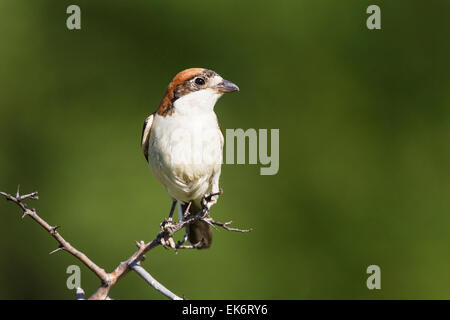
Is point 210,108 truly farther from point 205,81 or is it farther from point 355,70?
point 355,70

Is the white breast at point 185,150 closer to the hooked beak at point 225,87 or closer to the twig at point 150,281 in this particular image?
the hooked beak at point 225,87

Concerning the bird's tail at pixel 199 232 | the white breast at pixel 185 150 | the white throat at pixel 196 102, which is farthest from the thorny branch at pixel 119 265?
the bird's tail at pixel 199 232

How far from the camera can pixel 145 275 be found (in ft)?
9.38

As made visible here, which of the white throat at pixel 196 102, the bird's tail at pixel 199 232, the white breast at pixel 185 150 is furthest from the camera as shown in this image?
the bird's tail at pixel 199 232

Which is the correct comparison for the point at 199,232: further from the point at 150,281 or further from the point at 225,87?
the point at 150,281

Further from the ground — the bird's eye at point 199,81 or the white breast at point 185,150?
the bird's eye at point 199,81

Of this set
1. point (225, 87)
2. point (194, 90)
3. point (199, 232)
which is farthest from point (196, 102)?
point (199, 232)

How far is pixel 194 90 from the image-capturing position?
12.9ft

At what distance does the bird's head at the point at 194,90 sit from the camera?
12.8 ft

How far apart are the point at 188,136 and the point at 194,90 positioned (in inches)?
13.9

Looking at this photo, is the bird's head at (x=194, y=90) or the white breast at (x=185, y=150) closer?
the white breast at (x=185, y=150)

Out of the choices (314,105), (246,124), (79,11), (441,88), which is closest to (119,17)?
(79,11)

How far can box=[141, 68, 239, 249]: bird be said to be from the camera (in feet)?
12.2

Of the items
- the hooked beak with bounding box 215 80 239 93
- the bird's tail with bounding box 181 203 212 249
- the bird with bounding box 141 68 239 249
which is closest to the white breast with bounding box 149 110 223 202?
the bird with bounding box 141 68 239 249
